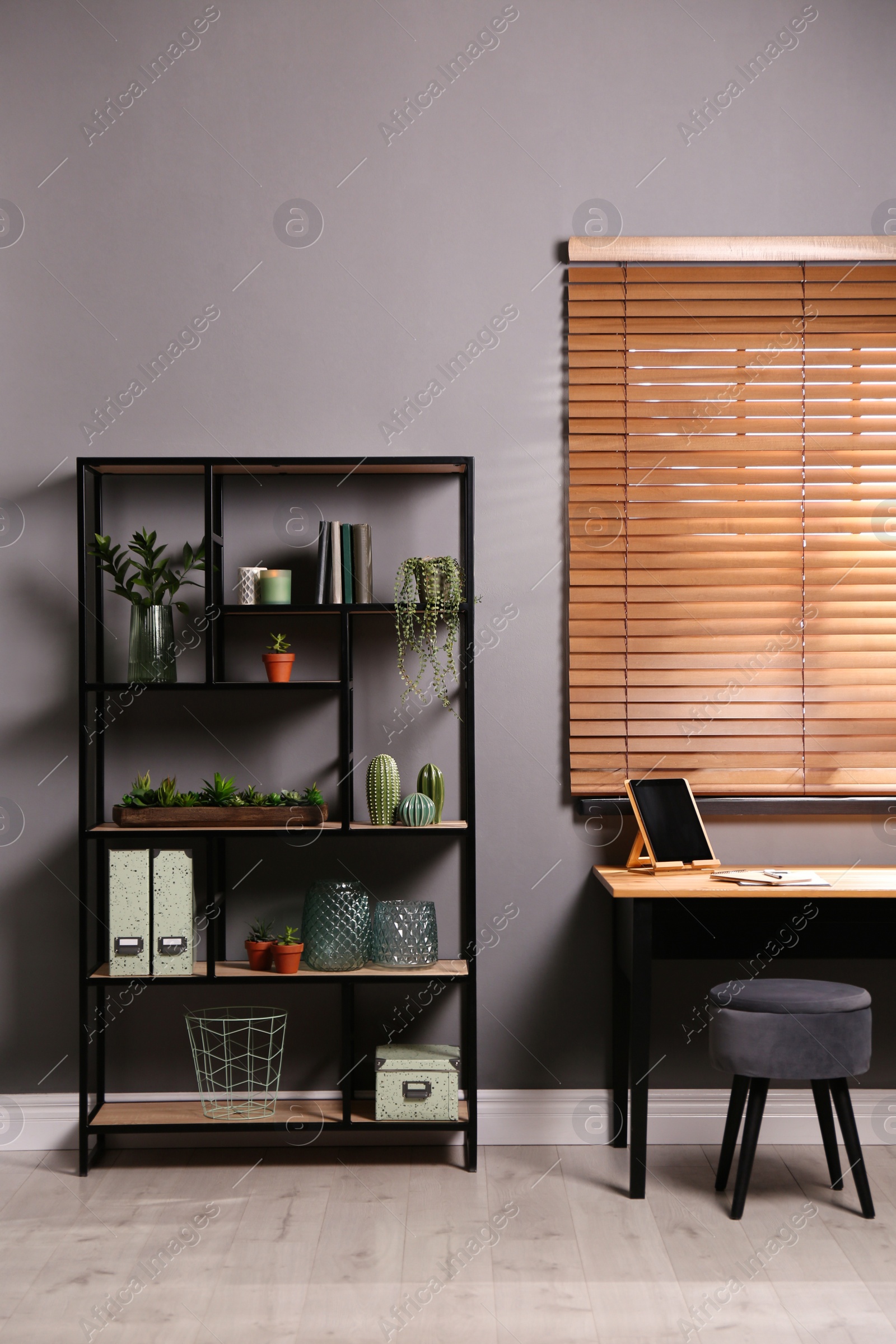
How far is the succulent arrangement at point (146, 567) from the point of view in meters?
2.79

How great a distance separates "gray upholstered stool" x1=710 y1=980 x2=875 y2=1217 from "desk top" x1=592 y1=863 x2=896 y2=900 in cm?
24

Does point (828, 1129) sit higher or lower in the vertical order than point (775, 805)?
lower

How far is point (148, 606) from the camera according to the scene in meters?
2.79

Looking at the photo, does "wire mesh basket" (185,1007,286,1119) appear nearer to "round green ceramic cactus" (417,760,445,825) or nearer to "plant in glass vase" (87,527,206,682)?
"round green ceramic cactus" (417,760,445,825)

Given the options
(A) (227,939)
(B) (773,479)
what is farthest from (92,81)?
(A) (227,939)

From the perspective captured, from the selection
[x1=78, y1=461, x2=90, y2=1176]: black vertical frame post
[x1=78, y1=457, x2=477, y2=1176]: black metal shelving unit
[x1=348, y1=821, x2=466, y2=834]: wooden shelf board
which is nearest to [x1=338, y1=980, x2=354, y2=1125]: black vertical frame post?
[x1=78, y1=457, x2=477, y2=1176]: black metal shelving unit

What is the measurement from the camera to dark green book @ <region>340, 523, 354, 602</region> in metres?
2.79

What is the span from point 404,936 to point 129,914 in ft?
2.43

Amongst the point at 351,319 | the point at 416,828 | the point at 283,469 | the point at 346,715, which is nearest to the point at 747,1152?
the point at 416,828

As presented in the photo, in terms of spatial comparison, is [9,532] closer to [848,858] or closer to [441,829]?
[441,829]

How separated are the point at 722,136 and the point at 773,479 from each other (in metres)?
1.03

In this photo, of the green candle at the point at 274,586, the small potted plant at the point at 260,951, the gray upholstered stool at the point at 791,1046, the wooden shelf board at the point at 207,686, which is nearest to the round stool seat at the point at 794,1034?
the gray upholstered stool at the point at 791,1046

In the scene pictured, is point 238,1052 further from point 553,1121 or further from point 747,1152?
point 747,1152

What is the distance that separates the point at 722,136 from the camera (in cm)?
301
